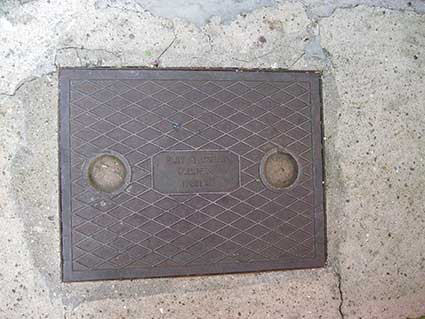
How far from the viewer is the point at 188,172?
2836 millimetres

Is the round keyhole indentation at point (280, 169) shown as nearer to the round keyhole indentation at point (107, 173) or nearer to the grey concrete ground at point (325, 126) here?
the grey concrete ground at point (325, 126)

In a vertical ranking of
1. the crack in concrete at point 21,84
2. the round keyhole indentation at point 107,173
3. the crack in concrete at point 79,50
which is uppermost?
the crack in concrete at point 79,50

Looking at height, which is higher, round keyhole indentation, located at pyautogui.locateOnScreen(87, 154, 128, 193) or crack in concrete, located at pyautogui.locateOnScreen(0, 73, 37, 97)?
crack in concrete, located at pyautogui.locateOnScreen(0, 73, 37, 97)

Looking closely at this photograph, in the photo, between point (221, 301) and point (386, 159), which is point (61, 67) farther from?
point (386, 159)

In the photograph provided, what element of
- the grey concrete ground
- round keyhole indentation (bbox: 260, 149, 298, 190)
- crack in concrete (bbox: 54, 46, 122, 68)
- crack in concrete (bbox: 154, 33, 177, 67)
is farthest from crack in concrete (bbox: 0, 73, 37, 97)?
round keyhole indentation (bbox: 260, 149, 298, 190)

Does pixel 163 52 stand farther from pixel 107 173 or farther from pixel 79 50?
pixel 107 173

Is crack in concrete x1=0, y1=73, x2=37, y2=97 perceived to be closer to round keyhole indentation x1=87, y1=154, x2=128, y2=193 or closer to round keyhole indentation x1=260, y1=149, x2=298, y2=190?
round keyhole indentation x1=87, y1=154, x2=128, y2=193

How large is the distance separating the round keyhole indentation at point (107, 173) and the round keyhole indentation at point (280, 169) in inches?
34.6

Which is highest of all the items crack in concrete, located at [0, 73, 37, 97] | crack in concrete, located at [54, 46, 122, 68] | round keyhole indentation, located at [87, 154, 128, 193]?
crack in concrete, located at [54, 46, 122, 68]

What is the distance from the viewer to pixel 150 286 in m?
2.83

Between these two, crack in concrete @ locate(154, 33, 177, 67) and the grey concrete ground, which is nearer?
the grey concrete ground

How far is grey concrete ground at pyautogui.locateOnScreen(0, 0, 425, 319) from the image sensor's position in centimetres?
274

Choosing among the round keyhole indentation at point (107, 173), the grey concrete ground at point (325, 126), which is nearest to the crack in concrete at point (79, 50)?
the grey concrete ground at point (325, 126)

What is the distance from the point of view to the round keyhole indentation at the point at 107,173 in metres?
2.79
